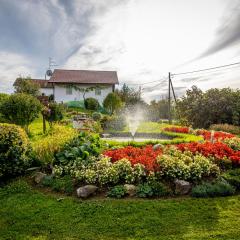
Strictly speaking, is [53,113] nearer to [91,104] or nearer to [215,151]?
[215,151]

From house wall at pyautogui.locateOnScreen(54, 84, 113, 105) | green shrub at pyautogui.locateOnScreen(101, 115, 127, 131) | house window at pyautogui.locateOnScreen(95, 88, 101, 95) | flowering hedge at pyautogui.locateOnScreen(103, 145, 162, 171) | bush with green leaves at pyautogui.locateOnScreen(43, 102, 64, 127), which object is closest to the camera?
flowering hedge at pyautogui.locateOnScreen(103, 145, 162, 171)

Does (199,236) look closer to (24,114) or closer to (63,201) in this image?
(63,201)

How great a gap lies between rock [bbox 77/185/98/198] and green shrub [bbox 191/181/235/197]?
205 cm

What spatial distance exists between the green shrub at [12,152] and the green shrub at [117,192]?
2.59 m

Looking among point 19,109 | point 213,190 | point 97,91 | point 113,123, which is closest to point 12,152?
point 213,190

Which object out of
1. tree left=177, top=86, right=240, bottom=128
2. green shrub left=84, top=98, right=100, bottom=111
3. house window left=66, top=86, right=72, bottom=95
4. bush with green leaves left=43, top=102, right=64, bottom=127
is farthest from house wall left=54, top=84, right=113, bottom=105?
bush with green leaves left=43, top=102, right=64, bottom=127

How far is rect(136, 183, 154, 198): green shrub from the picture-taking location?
5.41 metres

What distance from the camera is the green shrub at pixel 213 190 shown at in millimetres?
5418

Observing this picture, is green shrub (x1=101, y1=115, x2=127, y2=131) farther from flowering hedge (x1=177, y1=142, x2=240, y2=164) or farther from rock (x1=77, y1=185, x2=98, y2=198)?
rock (x1=77, y1=185, x2=98, y2=198)

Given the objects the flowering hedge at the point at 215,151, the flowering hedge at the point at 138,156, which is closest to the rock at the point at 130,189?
the flowering hedge at the point at 138,156

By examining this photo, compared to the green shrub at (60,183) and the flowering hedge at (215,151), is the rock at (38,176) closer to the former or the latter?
the green shrub at (60,183)

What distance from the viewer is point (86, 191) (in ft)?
18.0

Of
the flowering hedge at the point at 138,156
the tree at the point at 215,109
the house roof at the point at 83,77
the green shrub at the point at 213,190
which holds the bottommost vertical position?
the green shrub at the point at 213,190

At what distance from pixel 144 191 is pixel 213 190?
55.0 inches
